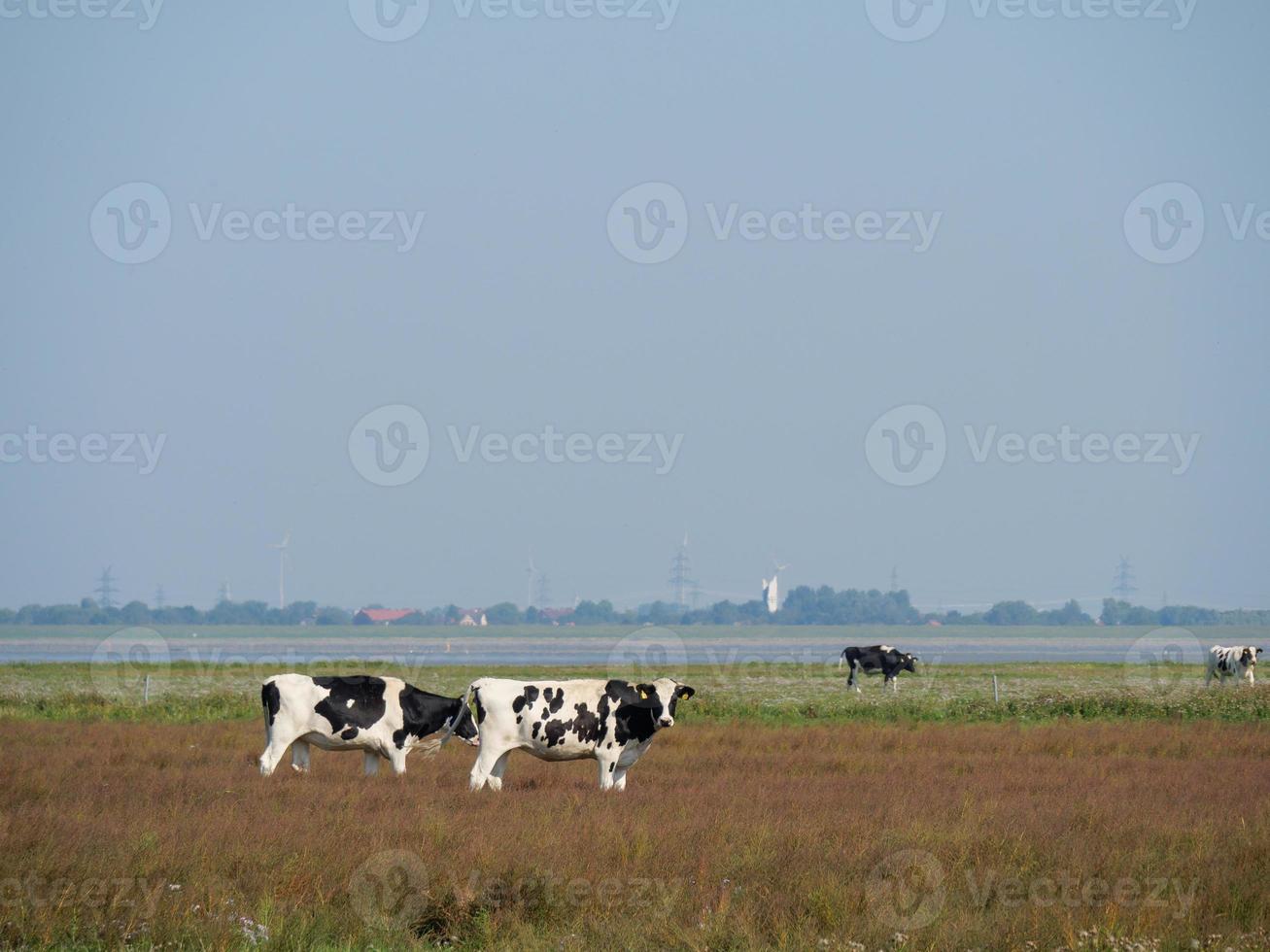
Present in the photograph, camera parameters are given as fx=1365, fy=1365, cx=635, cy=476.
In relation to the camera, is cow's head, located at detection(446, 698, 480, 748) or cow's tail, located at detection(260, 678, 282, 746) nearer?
cow's tail, located at detection(260, 678, 282, 746)

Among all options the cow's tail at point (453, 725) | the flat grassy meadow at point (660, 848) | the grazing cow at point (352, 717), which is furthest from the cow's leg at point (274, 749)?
the cow's tail at point (453, 725)

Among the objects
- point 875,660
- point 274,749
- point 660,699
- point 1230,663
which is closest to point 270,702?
point 274,749

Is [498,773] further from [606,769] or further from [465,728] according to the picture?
[465,728]

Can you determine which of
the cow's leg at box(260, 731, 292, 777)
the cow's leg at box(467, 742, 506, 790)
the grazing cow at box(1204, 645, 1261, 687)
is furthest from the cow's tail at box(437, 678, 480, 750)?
the grazing cow at box(1204, 645, 1261, 687)

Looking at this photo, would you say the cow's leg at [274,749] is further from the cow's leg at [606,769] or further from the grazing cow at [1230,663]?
the grazing cow at [1230,663]

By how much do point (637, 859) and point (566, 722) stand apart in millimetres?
6941

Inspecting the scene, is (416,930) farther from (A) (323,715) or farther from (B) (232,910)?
(A) (323,715)

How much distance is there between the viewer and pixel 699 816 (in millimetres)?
16328

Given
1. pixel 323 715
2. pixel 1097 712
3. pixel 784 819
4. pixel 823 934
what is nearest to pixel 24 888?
pixel 823 934

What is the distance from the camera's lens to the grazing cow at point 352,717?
2144 centimetres

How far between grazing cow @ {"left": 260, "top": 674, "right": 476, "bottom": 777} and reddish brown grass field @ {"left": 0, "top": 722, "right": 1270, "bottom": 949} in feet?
2.61

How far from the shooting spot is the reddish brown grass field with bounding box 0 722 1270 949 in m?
11.1

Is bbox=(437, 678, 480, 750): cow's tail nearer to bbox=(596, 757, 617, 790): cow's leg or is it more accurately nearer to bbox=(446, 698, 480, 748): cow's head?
bbox=(446, 698, 480, 748): cow's head

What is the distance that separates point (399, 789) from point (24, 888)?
7.42 m
